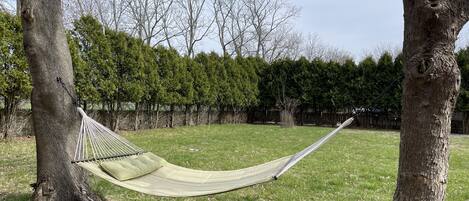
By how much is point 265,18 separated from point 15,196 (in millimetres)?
25401

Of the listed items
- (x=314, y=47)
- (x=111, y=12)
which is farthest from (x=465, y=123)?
(x=314, y=47)

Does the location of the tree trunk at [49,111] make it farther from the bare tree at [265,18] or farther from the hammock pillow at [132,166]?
the bare tree at [265,18]

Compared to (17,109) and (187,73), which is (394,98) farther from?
(17,109)

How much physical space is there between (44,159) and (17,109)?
532 centimetres

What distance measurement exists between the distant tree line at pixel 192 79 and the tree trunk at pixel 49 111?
153 inches

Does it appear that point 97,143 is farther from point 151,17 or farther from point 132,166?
point 151,17

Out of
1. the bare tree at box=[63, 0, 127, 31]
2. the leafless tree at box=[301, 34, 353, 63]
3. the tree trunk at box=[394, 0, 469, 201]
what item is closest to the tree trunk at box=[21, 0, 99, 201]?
the tree trunk at box=[394, 0, 469, 201]

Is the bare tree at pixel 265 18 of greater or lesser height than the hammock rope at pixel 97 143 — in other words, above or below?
above

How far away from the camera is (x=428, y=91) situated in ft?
6.34

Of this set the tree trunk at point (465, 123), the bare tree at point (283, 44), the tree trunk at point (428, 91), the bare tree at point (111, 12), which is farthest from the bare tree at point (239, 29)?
the tree trunk at point (428, 91)

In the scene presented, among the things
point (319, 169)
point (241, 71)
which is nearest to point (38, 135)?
point (319, 169)

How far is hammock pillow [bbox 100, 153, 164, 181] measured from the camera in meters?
2.71

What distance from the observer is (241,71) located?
594 inches

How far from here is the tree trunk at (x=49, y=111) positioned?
288cm
